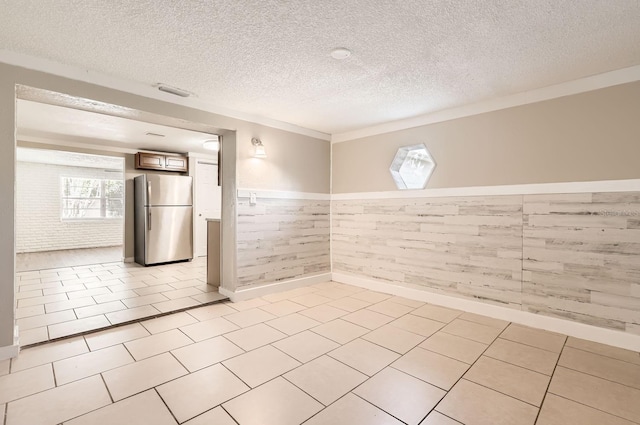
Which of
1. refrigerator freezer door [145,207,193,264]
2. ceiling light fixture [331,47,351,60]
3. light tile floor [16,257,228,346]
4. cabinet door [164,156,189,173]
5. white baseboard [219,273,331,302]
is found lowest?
light tile floor [16,257,228,346]

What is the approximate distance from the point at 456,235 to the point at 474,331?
1028 millimetres

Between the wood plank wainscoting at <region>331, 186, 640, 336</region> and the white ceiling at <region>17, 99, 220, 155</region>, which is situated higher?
the white ceiling at <region>17, 99, 220, 155</region>

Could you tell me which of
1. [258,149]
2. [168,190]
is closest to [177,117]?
[258,149]

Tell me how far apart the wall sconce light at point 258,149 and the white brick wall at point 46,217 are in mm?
6827

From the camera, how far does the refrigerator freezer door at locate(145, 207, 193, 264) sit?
220 inches

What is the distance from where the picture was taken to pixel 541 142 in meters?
2.81

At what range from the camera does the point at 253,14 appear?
1.77m

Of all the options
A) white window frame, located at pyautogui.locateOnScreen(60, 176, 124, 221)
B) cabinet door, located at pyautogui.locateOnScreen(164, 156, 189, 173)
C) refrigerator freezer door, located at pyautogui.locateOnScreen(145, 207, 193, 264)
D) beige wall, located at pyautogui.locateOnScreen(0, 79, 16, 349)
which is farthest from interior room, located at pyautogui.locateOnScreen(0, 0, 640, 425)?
white window frame, located at pyautogui.locateOnScreen(60, 176, 124, 221)

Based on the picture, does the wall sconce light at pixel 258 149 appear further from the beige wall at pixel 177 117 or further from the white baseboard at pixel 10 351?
the white baseboard at pixel 10 351

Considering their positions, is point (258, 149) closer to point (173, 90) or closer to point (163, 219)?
point (173, 90)

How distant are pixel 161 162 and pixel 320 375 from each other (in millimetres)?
5696

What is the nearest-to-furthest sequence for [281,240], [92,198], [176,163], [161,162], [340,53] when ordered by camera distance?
1. [340,53]
2. [281,240]
3. [161,162]
4. [176,163]
5. [92,198]

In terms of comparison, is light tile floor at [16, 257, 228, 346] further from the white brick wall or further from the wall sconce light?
the white brick wall

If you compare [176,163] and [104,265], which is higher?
[176,163]
